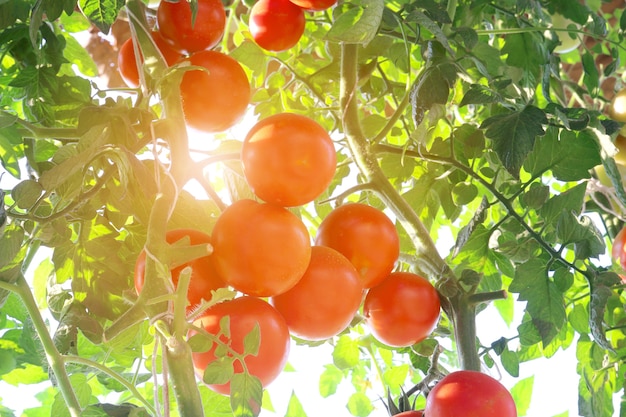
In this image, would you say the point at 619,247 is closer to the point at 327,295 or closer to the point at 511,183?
the point at 511,183

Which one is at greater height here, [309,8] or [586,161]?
[309,8]

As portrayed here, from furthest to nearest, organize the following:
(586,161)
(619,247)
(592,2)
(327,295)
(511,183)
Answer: (592,2) → (619,247) → (511,183) → (586,161) → (327,295)

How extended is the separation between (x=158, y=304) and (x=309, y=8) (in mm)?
330

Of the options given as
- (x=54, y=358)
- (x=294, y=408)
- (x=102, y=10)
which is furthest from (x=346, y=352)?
(x=102, y=10)

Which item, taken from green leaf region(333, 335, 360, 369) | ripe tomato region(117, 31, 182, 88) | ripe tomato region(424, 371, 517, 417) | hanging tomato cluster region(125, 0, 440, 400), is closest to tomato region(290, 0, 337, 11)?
hanging tomato cluster region(125, 0, 440, 400)

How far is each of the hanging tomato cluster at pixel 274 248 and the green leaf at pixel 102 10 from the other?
10cm

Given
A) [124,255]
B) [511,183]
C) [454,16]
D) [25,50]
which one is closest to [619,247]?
[511,183]

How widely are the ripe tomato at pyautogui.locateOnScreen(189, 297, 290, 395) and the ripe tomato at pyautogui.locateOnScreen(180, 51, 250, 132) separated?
18 centimetres

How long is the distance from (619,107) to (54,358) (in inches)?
28.0

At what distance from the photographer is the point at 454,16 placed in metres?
0.74

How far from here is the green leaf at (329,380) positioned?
104 centimetres

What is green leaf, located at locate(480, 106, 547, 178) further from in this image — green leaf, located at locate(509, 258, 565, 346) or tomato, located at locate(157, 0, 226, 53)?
tomato, located at locate(157, 0, 226, 53)

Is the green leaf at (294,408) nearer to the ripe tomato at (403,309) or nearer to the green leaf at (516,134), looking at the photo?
the ripe tomato at (403,309)

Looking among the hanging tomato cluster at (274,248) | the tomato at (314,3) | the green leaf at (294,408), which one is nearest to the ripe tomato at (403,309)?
the hanging tomato cluster at (274,248)
